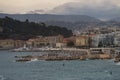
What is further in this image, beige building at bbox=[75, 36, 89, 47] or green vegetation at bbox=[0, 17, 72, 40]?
green vegetation at bbox=[0, 17, 72, 40]

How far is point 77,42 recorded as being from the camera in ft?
516

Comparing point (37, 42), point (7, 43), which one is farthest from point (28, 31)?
point (37, 42)

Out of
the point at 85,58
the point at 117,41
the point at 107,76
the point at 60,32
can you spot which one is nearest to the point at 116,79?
the point at 107,76

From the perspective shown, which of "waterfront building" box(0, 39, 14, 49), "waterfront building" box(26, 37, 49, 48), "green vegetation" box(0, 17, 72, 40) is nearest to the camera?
"waterfront building" box(26, 37, 49, 48)

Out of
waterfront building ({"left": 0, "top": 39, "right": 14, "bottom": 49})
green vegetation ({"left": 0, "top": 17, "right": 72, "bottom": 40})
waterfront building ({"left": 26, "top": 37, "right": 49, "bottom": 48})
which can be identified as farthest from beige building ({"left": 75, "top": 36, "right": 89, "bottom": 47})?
green vegetation ({"left": 0, "top": 17, "right": 72, "bottom": 40})

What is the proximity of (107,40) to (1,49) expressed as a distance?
150 feet

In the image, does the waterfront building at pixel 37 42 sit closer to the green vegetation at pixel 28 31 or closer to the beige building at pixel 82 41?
the green vegetation at pixel 28 31

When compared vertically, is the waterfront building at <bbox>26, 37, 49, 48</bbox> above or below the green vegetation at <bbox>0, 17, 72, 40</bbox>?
below

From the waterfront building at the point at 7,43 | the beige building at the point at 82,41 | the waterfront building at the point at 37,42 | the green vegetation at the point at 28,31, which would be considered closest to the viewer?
the beige building at the point at 82,41

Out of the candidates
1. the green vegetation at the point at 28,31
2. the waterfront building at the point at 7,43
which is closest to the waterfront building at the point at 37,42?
the waterfront building at the point at 7,43

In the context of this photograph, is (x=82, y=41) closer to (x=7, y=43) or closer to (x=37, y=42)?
(x=37, y=42)

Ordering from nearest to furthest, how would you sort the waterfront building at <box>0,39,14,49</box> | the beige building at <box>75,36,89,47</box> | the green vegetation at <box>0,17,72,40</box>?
the beige building at <box>75,36,89,47</box>, the waterfront building at <box>0,39,14,49</box>, the green vegetation at <box>0,17,72,40</box>

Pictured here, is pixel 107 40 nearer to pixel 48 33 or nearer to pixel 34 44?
pixel 34 44

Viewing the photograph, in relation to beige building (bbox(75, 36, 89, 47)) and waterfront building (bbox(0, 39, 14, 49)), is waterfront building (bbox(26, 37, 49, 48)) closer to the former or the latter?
waterfront building (bbox(0, 39, 14, 49))
